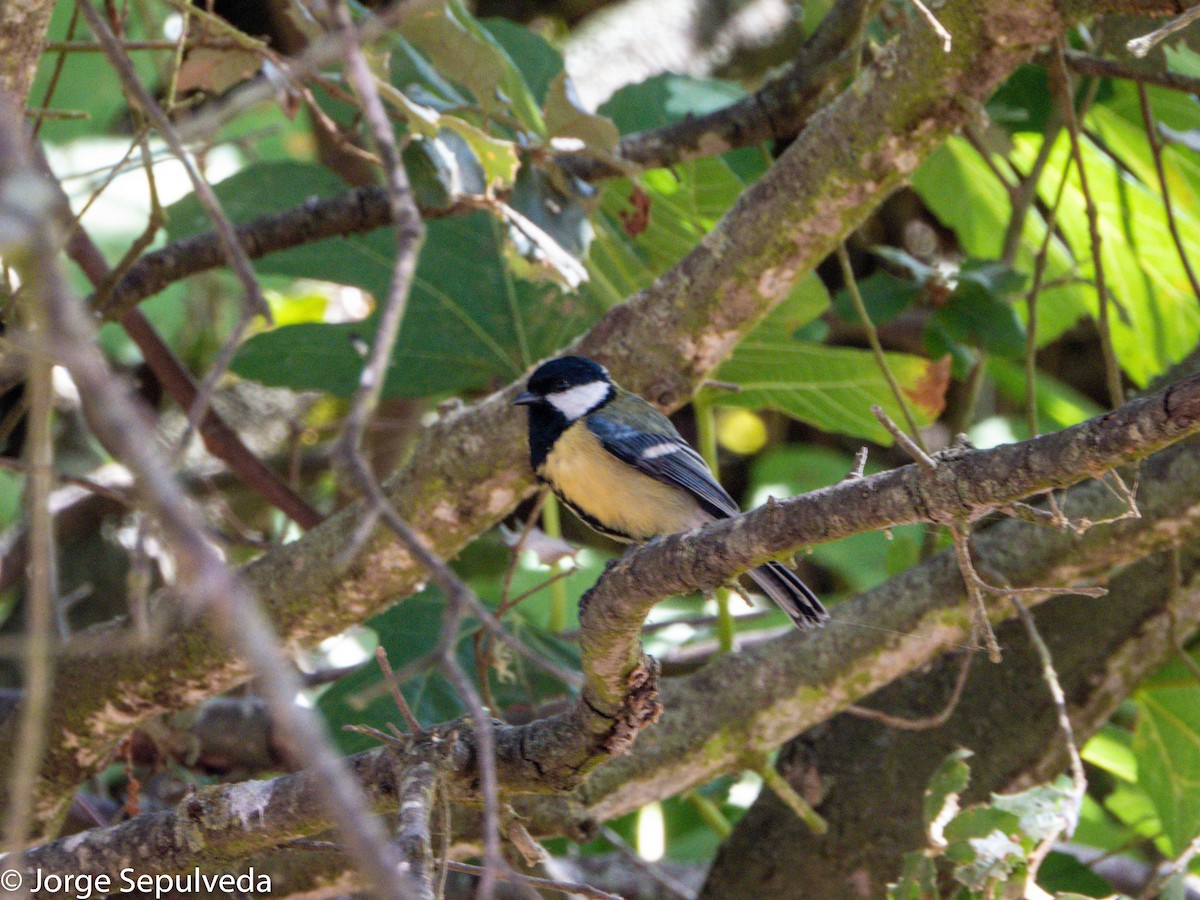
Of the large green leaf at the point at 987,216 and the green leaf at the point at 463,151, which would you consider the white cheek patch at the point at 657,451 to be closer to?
the green leaf at the point at 463,151

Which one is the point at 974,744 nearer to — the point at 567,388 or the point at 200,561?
the point at 567,388

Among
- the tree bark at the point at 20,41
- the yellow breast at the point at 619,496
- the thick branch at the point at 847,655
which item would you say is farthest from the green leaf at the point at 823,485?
the tree bark at the point at 20,41

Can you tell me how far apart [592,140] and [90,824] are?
6.22 feet

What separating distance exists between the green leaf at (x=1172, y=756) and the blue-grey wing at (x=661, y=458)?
1244mm

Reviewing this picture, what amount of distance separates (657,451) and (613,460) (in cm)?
9

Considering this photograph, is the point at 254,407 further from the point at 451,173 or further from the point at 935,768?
the point at 935,768

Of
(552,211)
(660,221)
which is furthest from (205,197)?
(660,221)

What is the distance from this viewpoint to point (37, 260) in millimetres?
568

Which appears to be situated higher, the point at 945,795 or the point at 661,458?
the point at 661,458

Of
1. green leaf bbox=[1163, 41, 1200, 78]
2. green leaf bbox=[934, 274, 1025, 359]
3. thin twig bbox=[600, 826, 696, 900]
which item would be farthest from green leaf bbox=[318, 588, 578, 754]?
green leaf bbox=[1163, 41, 1200, 78]

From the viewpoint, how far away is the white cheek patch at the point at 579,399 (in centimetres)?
221

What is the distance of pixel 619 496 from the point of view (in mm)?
2355

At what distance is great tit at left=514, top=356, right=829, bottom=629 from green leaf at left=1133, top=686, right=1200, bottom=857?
122cm

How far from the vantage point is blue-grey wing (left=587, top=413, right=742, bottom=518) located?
2328mm
